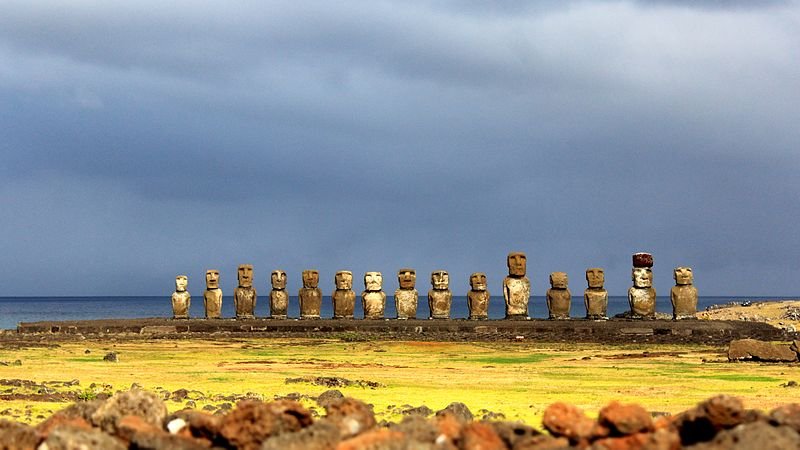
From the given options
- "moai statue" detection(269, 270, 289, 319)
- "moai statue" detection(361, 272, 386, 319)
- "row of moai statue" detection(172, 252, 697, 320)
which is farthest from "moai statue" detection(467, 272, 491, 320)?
"moai statue" detection(269, 270, 289, 319)

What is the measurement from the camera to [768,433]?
21.2 ft

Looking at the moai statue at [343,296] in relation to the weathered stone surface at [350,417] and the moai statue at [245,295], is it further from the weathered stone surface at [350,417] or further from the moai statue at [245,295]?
the weathered stone surface at [350,417]

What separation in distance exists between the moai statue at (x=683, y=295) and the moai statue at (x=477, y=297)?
15.8ft

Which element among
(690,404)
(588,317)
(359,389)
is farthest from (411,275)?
(690,404)

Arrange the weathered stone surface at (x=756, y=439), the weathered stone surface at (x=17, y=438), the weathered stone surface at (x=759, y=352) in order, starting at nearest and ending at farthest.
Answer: the weathered stone surface at (x=756, y=439), the weathered stone surface at (x=17, y=438), the weathered stone surface at (x=759, y=352)

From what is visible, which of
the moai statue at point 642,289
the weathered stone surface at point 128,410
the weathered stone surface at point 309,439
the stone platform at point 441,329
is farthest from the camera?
the moai statue at point 642,289

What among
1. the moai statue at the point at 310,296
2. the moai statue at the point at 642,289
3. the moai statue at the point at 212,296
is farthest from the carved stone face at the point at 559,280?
the moai statue at the point at 212,296

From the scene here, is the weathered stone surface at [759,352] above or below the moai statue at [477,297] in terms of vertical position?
below

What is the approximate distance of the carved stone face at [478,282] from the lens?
30.1 m

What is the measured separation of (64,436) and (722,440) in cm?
393

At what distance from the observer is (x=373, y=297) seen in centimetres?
3098

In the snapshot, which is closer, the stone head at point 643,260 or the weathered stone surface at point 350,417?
the weathered stone surface at point 350,417

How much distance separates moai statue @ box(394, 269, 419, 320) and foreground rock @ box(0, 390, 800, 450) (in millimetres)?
22798

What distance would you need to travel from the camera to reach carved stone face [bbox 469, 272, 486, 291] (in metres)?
30.1
